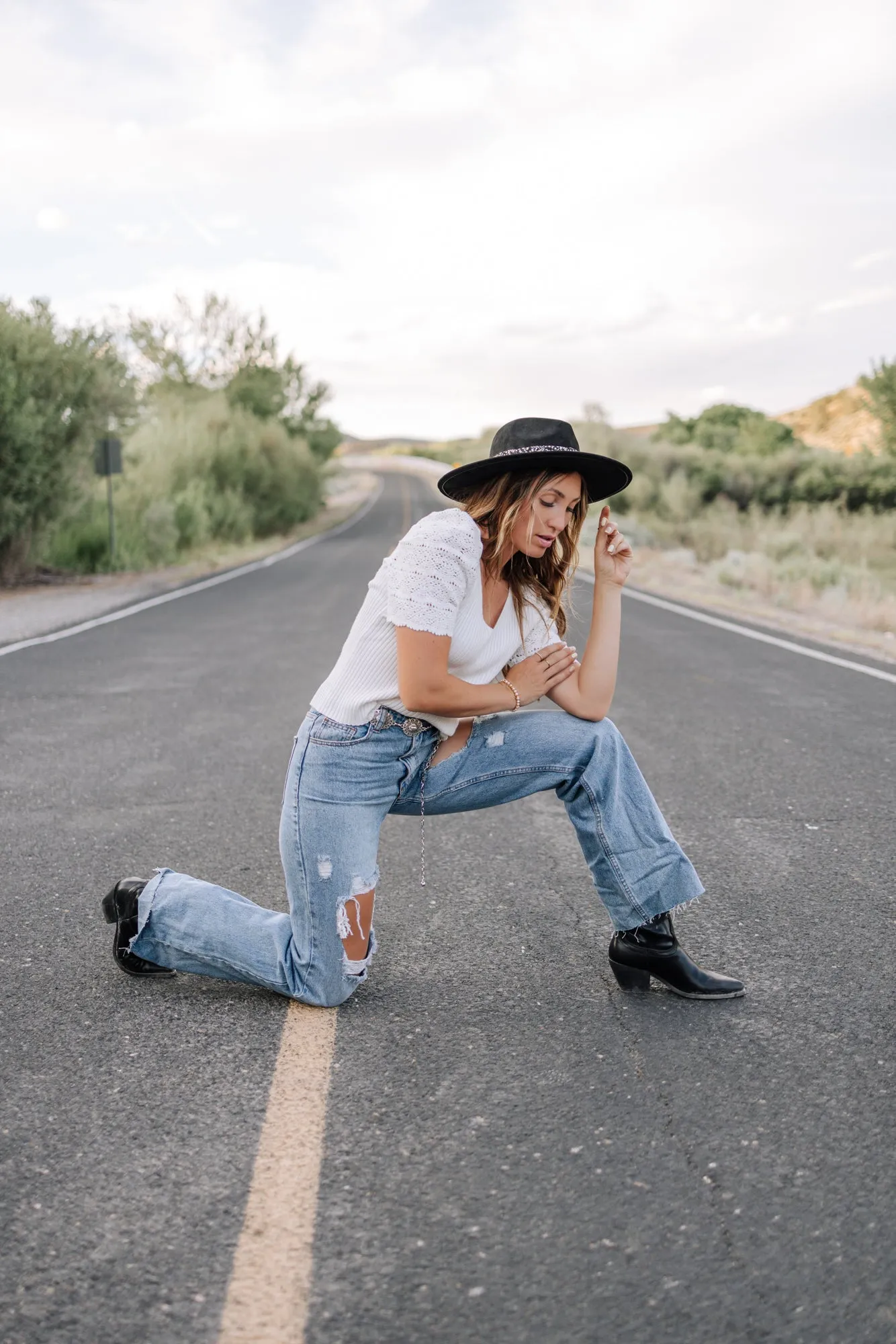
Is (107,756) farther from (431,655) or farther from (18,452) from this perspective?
(18,452)

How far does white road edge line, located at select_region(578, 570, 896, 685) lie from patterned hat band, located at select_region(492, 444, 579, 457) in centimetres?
641

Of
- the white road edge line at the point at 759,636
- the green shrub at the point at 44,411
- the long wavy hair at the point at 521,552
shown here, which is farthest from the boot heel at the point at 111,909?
the green shrub at the point at 44,411

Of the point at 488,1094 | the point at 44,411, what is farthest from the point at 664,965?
the point at 44,411

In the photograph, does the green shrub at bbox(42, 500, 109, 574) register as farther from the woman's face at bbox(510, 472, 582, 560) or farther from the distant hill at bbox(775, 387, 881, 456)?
the distant hill at bbox(775, 387, 881, 456)

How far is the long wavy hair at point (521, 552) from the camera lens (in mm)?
3084

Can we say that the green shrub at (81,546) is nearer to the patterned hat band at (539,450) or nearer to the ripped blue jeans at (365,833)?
the ripped blue jeans at (365,833)

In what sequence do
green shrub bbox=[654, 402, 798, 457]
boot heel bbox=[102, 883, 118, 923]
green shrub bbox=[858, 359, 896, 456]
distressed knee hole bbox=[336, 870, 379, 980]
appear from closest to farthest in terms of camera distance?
1. distressed knee hole bbox=[336, 870, 379, 980]
2. boot heel bbox=[102, 883, 118, 923]
3. green shrub bbox=[858, 359, 896, 456]
4. green shrub bbox=[654, 402, 798, 457]

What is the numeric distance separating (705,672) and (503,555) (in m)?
6.47

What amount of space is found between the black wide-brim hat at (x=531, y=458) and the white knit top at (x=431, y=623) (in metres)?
0.10

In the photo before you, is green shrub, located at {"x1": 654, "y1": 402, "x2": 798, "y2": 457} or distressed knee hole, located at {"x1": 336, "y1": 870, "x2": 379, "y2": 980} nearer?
distressed knee hole, located at {"x1": 336, "y1": 870, "x2": 379, "y2": 980}

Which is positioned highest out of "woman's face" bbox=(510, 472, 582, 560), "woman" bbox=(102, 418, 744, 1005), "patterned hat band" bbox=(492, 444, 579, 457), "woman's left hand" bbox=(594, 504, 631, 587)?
"patterned hat band" bbox=(492, 444, 579, 457)

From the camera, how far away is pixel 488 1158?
94.0 inches

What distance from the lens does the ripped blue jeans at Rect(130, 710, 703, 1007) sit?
307 centimetres

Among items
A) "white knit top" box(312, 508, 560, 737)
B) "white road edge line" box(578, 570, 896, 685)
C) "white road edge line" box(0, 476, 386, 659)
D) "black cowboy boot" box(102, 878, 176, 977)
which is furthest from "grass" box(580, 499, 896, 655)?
"black cowboy boot" box(102, 878, 176, 977)
